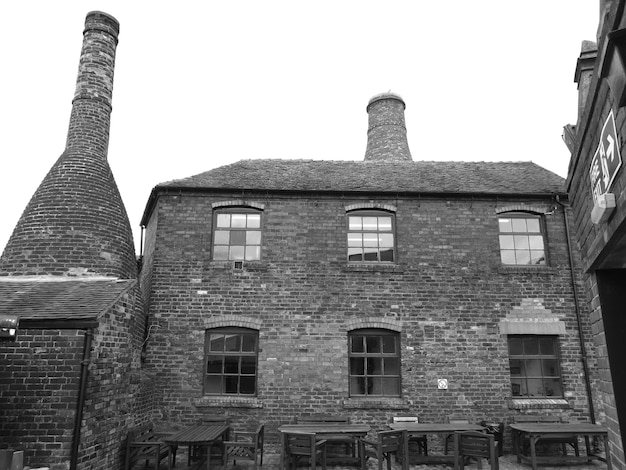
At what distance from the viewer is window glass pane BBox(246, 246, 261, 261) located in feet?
39.8

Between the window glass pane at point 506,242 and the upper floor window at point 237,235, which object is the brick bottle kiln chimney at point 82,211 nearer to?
the upper floor window at point 237,235

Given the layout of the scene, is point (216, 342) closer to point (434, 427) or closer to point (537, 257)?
point (434, 427)

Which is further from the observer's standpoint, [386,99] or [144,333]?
[386,99]

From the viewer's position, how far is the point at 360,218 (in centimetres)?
1247

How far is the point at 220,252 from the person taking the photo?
12.2 meters

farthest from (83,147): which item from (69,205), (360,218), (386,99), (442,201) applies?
(386,99)

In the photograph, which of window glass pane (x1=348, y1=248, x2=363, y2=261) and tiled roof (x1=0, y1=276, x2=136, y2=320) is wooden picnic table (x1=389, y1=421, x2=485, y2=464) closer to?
window glass pane (x1=348, y1=248, x2=363, y2=261)

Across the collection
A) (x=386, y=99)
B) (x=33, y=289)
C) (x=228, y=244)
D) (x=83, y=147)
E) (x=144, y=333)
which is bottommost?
(x=144, y=333)

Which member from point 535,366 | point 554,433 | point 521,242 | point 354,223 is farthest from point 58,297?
point 521,242

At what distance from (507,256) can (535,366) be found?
271 centimetres

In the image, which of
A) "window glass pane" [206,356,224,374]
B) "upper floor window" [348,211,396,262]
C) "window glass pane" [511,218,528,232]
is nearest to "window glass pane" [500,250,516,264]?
"window glass pane" [511,218,528,232]

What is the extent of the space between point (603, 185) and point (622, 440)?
1851 mm

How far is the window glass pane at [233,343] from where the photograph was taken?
1147 centimetres

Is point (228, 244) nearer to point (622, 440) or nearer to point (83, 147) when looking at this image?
point (83, 147)
